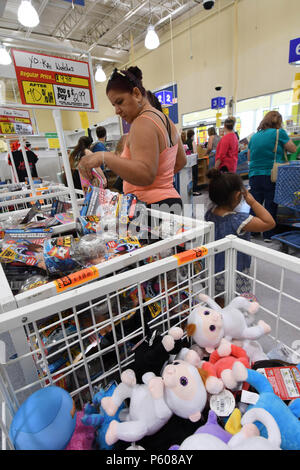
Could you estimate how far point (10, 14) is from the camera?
752 cm

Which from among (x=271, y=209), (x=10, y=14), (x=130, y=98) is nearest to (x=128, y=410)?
(x=130, y=98)

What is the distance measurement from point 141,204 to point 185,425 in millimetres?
755

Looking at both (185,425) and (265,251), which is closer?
(185,425)

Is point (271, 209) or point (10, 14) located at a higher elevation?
point (10, 14)

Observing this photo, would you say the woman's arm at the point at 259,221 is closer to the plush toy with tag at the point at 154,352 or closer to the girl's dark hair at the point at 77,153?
the plush toy with tag at the point at 154,352

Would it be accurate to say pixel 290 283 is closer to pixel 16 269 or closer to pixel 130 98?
pixel 130 98

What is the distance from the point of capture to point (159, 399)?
636mm

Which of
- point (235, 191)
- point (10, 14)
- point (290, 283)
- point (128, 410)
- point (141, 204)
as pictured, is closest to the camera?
point (128, 410)

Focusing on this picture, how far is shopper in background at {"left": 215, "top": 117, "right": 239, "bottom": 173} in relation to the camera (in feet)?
13.6

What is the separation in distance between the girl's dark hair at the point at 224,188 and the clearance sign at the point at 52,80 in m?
0.83

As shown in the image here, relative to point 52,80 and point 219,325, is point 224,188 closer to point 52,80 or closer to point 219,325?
point 219,325

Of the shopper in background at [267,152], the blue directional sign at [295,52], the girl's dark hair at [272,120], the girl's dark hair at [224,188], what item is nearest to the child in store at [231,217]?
the girl's dark hair at [224,188]

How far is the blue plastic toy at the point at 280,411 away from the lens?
0.55 meters

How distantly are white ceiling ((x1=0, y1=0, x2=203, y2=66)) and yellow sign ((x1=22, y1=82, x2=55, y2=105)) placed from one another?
305 inches
